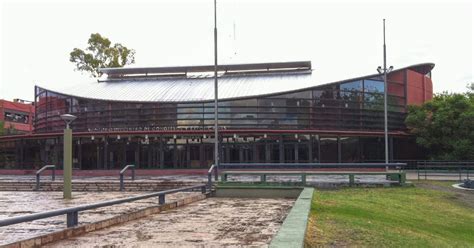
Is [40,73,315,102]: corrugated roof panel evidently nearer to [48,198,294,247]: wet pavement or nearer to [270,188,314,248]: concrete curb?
[48,198,294,247]: wet pavement

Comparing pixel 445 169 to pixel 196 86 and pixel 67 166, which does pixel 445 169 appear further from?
pixel 67 166

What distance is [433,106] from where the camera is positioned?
3975 centimetres

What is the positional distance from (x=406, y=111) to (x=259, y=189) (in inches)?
1052

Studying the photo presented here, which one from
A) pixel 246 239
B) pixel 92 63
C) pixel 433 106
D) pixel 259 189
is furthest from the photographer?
pixel 92 63

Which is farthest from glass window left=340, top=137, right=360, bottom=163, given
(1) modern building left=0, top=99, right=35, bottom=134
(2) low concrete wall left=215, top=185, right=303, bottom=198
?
(1) modern building left=0, top=99, right=35, bottom=134

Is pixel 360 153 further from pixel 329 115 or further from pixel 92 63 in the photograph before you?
pixel 92 63

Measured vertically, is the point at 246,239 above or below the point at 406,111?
below

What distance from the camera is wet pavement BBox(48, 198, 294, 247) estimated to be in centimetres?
815

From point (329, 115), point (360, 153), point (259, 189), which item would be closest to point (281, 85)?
point (329, 115)

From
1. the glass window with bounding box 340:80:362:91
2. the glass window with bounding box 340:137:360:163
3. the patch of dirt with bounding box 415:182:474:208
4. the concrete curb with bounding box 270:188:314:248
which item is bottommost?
the patch of dirt with bounding box 415:182:474:208

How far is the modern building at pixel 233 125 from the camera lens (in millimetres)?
36656

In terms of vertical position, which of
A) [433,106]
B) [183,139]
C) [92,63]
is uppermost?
[92,63]

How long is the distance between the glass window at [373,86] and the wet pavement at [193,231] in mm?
28054

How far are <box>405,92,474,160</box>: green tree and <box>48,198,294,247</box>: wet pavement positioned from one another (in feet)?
91.8
